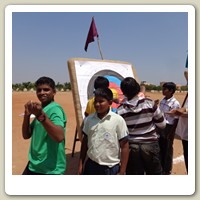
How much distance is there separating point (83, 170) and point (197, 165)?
38.2 inches

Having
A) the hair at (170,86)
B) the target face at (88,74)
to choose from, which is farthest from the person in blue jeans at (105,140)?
the hair at (170,86)

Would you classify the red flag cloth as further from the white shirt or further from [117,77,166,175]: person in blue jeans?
the white shirt

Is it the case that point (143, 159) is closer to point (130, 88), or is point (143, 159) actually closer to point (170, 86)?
point (130, 88)

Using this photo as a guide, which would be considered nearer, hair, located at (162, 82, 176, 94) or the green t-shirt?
the green t-shirt

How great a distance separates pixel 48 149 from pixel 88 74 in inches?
85.7

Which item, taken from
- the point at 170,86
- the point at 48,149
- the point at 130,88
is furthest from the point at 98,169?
the point at 170,86

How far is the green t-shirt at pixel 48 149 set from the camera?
5.85 ft

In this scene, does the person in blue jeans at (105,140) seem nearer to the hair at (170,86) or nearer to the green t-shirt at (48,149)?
the green t-shirt at (48,149)

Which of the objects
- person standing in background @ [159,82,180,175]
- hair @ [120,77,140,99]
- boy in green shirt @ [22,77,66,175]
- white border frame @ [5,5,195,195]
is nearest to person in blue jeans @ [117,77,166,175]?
hair @ [120,77,140,99]

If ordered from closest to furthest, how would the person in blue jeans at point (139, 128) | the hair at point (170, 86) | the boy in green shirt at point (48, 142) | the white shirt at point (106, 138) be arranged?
the boy in green shirt at point (48, 142)
the white shirt at point (106, 138)
the person in blue jeans at point (139, 128)
the hair at point (170, 86)

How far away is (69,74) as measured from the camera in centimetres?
369

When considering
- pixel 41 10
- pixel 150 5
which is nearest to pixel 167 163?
pixel 150 5

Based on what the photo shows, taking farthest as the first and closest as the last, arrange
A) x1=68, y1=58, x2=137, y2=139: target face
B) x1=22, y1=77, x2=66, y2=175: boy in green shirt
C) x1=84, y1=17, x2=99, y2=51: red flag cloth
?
1. x1=84, y1=17, x2=99, y2=51: red flag cloth
2. x1=68, y1=58, x2=137, y2=139: target face
3. x1=22, y1=77, x2=66, y2=175: boy in green shirt

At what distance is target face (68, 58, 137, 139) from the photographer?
11.7ft
